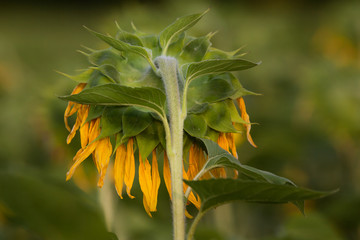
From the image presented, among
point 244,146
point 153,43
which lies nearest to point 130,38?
point 153,43

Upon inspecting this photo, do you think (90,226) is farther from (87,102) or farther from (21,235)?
(21,235)

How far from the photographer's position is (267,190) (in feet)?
1.31

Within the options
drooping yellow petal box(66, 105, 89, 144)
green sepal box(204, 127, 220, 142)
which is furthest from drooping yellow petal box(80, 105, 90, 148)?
green sepal box(204, 127, 220, 142)

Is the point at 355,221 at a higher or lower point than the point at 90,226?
lower

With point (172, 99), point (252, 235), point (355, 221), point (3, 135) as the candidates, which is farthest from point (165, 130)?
point (3, 135)

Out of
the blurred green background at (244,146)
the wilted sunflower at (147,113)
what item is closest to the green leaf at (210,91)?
the wilted sunflower at (147,113)

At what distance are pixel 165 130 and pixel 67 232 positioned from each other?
0.11m

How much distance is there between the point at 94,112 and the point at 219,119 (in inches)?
4.1

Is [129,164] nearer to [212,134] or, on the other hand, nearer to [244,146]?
[212,134]

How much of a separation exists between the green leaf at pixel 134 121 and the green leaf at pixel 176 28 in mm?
57

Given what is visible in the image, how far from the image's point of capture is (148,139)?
47cm

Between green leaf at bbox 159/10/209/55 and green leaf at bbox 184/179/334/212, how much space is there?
0.13 m

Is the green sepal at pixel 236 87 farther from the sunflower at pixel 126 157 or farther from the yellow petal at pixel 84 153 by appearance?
the yellow petal at pixel 84 153

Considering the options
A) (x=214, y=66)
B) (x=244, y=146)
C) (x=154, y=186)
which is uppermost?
(x=214, y=66)
